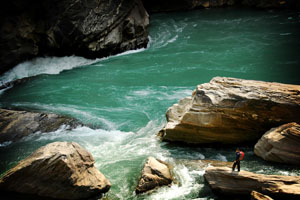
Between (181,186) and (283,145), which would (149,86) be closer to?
(181,186)

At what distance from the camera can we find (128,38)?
21.4 metres

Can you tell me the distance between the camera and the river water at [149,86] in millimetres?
8805

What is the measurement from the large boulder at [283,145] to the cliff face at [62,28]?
1436 cm

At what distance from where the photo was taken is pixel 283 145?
7.91m

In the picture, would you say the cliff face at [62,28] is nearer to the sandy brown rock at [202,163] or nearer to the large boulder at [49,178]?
the large boulder at [49,178]

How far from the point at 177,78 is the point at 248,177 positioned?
9643 mm

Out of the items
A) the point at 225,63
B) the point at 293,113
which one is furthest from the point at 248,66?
the point at 293,113

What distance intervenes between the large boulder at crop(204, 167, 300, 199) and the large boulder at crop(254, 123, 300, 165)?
1.32m

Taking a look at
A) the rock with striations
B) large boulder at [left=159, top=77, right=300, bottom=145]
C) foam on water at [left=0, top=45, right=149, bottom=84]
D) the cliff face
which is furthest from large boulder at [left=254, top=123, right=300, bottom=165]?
the cliff face

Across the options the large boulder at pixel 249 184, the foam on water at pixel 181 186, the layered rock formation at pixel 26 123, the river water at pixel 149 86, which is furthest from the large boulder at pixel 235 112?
the layered rock formation at pixel 26 123

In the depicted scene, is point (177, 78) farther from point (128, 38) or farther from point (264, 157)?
point (264, 157)

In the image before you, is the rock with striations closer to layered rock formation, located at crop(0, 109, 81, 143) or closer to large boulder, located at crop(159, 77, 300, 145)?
large boulder, located at crop(159, 77, 300, 145)

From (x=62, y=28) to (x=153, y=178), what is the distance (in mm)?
14178

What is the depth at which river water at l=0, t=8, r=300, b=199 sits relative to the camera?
880cm
